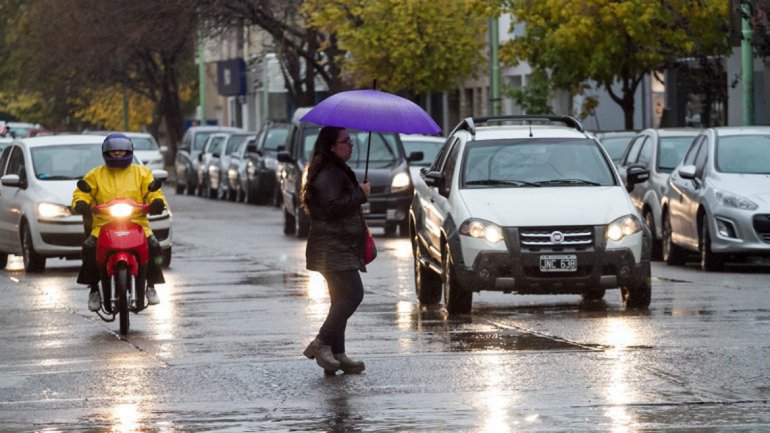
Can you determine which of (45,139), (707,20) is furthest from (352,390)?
(707,20)

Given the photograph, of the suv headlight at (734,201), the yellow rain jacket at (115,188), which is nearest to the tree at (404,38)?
the suv headlight at (734,201)

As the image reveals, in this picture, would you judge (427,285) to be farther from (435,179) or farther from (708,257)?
(708,257)

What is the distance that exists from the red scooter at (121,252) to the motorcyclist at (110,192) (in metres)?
0.07

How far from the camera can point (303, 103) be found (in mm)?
57688

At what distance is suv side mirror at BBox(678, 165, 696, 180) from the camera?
22.9 meters

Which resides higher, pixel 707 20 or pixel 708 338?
pixel 707 20

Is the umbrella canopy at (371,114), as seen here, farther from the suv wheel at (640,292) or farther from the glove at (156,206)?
the suv wheel at (640,292)

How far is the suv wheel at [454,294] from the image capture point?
1681cm

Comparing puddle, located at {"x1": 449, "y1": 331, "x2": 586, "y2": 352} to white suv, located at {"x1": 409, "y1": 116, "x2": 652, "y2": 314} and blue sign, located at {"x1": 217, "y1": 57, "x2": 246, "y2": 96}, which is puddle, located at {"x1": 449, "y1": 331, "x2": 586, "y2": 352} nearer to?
white suv, located at {"x1": 409, "y1": 116, "x2": 652, "y2": 314}

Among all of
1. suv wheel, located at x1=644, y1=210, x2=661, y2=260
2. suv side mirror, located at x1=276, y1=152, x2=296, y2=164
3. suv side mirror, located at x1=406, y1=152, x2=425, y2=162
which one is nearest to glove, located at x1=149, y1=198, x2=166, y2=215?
suv wheel, located at x1=644, y1=210, x2=661, y2=260

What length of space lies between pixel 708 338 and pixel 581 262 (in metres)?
2.30

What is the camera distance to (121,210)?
15836mm

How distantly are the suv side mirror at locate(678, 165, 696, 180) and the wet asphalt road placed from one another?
1919 mm

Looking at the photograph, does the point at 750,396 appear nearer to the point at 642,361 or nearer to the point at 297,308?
the point at 642,361
